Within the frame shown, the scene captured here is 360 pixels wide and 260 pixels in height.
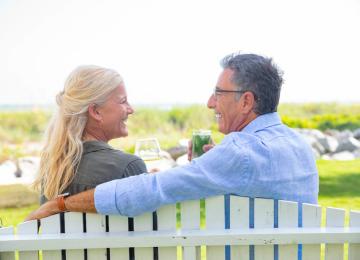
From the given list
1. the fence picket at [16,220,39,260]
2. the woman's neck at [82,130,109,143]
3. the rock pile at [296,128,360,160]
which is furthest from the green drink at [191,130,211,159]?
the rock pile at [296,128,360,160]

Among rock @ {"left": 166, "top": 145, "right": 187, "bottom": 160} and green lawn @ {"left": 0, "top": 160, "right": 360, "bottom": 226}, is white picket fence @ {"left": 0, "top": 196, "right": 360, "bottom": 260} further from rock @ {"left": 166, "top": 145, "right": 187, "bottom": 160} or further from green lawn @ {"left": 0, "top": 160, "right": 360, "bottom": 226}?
rock @ {"left": 166, "top": 145, "right": 187, "bottom": 160}

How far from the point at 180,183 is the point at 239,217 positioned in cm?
27

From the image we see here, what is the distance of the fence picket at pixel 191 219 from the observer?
5.75 ft

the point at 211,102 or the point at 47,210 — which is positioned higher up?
the point at 211,102

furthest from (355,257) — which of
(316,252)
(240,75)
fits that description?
(240,75)

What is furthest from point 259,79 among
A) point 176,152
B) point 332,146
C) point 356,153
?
point 356,153

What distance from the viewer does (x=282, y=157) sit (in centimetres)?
175

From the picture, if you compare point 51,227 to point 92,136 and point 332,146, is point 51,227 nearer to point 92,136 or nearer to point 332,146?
point 92,136

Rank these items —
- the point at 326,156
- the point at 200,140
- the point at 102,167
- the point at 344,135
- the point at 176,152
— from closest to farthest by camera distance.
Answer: the point at 102,167
the point at 200,140
the point at 176,152
the point at 326,156
the point at 344,135

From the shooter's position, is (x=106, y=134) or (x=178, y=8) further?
(x=178, y=8)

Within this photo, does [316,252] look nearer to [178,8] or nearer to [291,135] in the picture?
[291,135]

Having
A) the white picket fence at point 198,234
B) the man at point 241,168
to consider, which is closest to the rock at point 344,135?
the man at point 241,168

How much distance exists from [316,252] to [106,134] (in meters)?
0.95

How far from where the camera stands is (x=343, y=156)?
40.6 ft
